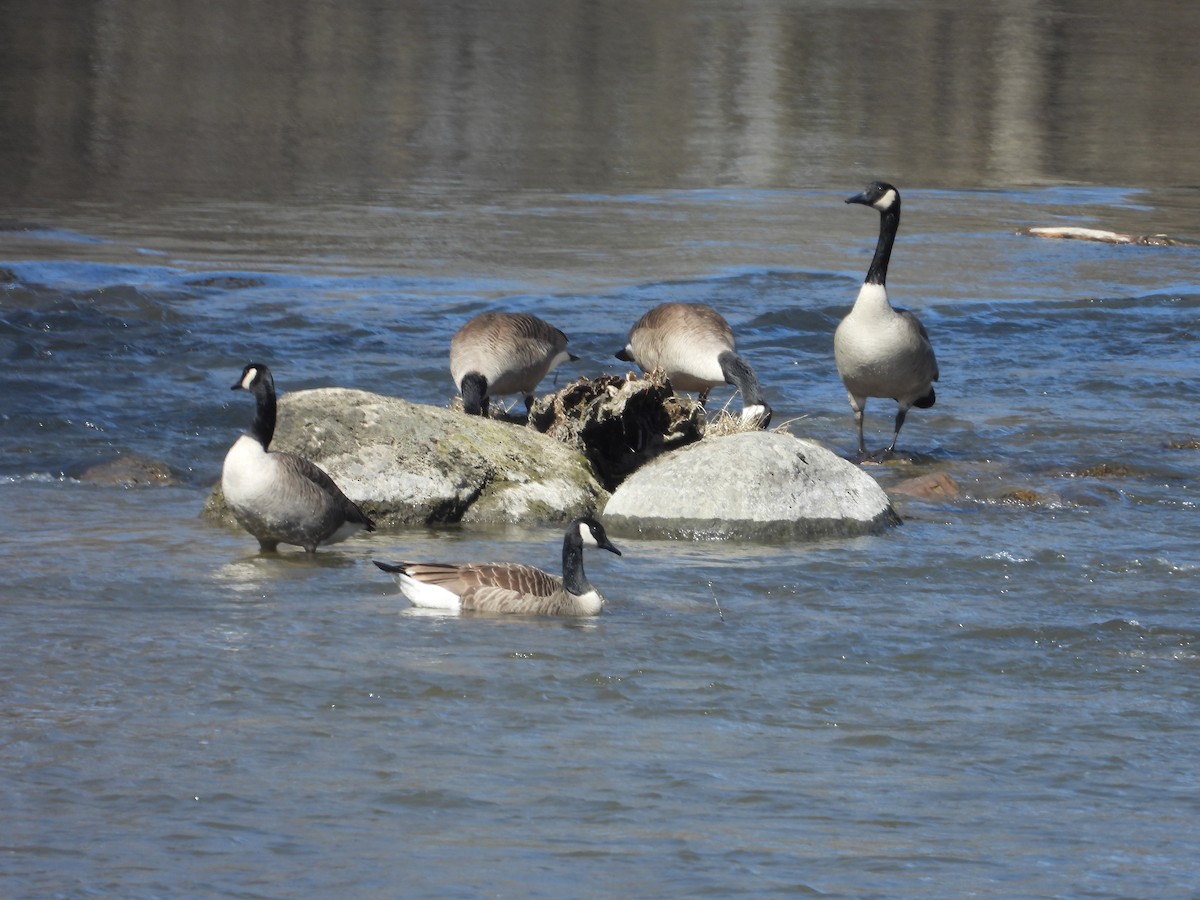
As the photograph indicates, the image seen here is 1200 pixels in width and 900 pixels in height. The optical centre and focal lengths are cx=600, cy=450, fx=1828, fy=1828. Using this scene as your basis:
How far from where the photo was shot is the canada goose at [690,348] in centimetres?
1322

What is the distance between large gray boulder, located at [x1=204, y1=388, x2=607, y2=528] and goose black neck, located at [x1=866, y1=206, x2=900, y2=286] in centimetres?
332

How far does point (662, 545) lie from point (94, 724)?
14.2ft

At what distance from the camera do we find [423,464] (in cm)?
1098

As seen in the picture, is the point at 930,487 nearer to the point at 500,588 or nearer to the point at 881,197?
the point at 881,197

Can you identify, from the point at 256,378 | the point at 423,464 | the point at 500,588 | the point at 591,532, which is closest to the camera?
the point at 500,588

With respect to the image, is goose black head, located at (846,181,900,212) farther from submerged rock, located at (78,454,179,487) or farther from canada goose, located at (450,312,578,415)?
submerged rock, located at (78,454,179,487)

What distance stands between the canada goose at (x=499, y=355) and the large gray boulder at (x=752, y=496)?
2.04 metres

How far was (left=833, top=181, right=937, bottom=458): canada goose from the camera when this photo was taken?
13172mm

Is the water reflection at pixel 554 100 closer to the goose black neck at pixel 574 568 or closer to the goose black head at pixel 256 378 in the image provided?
the goose black head at pixel 256 378

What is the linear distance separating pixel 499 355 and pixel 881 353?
2.74 meters

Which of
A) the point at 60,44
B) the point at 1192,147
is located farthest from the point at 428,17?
the point at 1192,147

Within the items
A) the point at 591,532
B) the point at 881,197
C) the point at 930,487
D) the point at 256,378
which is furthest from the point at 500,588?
the point at 881,197

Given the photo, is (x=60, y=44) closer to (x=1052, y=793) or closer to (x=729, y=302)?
(x=729, y=302)

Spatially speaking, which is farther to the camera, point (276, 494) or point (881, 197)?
point (881, 197)
